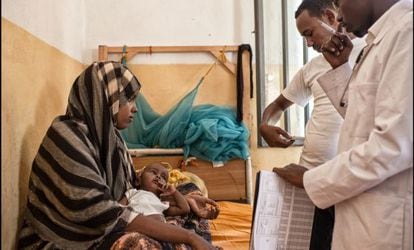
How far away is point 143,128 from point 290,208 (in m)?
1.69

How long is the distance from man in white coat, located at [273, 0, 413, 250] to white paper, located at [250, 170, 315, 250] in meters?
0.23

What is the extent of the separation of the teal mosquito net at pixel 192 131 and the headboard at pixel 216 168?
0.06 meters

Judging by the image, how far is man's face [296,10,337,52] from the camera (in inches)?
63.3

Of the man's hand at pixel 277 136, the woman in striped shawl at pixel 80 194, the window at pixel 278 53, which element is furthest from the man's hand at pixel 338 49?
the window at pixel 278 53

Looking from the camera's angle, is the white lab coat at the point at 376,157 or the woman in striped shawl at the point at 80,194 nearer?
the white lab coat at the point at 376,157

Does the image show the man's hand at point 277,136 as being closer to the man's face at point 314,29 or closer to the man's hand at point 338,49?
the man's face at point 314,29

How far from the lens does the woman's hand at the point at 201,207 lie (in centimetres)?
184

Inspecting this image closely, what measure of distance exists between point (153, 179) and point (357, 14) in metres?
1.12

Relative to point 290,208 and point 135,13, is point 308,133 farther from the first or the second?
point 135,13

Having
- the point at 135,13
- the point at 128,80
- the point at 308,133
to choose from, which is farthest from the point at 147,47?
the point at 308,133

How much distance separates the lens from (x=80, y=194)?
124 centimetres

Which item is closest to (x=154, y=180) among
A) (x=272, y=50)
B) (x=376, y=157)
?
(x=376, y=157)

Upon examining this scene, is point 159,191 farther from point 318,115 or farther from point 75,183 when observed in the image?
point 318,115

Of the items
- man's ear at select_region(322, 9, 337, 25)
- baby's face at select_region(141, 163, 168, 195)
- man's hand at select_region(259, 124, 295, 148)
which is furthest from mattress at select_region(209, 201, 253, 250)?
man's ear at select_region(322, 9, 337, 25)
